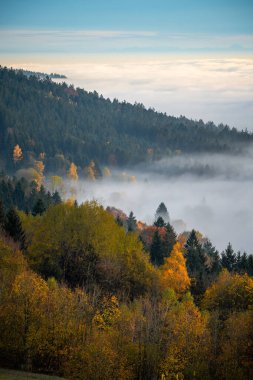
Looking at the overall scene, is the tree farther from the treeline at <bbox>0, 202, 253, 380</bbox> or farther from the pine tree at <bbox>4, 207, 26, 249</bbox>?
the pine tree at <bbox>4, 207, 26, 249</bbox>

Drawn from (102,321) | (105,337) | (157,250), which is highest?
(157,250)

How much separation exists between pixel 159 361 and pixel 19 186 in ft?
405

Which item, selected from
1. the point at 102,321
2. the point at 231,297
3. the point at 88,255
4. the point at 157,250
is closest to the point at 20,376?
the point at 102,321

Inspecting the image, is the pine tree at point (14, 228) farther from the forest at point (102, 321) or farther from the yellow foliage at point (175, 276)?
the yellow foliage at point (175, 276)

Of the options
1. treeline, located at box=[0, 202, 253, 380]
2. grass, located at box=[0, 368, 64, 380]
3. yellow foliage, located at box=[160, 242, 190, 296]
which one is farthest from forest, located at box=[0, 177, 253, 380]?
yellow foliage, located at box=[160, 242, 190, 296]

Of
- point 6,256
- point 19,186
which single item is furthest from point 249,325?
point 19,186

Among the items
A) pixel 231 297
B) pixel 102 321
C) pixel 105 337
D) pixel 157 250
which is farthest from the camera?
pixel 157 250

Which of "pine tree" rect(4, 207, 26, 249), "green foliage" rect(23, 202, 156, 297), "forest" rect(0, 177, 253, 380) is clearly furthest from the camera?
"pine tree" rect(4, 207, 26, 249)

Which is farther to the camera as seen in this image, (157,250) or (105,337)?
(157,250)

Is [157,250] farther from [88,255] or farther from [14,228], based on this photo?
[88,255]

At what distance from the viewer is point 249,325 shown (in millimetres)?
48312

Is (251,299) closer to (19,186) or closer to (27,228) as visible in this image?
(27,228)

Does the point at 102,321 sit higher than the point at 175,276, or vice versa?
the point at 175,276

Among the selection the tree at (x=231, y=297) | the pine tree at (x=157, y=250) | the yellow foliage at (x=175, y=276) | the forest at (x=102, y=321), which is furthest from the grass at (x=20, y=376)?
the pine tree at (x=157, y=250)
